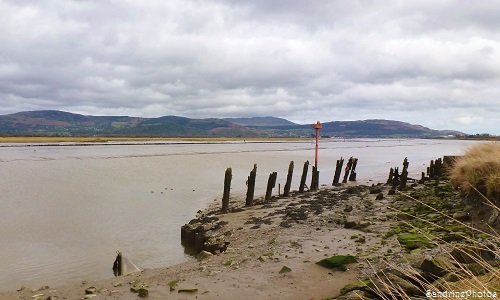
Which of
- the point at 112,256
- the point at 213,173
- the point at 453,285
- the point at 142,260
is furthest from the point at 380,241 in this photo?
the point at 213,173

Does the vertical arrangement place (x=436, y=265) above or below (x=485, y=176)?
below

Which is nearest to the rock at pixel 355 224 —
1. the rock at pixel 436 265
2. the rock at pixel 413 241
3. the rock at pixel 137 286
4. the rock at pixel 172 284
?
the rock at pixel 413 241

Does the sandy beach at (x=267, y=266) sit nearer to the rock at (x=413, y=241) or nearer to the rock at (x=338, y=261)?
the rock at (x=338, y=261)

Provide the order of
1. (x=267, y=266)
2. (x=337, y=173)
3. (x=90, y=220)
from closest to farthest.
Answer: (x=267, y=266) → (x=90, y=220) → (x=337, y=173)

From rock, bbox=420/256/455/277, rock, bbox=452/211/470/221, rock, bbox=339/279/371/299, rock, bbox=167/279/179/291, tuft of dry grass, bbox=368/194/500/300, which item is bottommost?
rock, bbox=167/279/179/291

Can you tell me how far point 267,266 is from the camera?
8789 millimetres

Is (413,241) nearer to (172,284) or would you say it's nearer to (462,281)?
(172,284)

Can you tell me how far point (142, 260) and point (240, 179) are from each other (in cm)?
1947

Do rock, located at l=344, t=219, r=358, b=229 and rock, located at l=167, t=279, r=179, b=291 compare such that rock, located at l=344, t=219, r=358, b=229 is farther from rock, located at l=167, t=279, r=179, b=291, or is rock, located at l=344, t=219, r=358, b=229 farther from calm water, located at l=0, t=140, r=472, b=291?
rock, located at l=167, t=279, r=179, b=291

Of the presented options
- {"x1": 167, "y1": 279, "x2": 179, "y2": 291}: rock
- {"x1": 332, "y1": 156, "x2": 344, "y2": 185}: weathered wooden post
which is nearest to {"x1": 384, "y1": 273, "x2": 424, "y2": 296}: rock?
{"x1": 167, "y1": 279, "x2": 179, "y2": 291}: rock

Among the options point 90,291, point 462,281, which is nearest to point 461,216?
point 462,281

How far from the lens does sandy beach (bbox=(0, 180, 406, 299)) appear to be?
7.48 m

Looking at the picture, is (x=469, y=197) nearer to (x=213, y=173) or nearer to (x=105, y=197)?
(x=105, y=197)

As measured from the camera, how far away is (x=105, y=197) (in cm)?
2209
